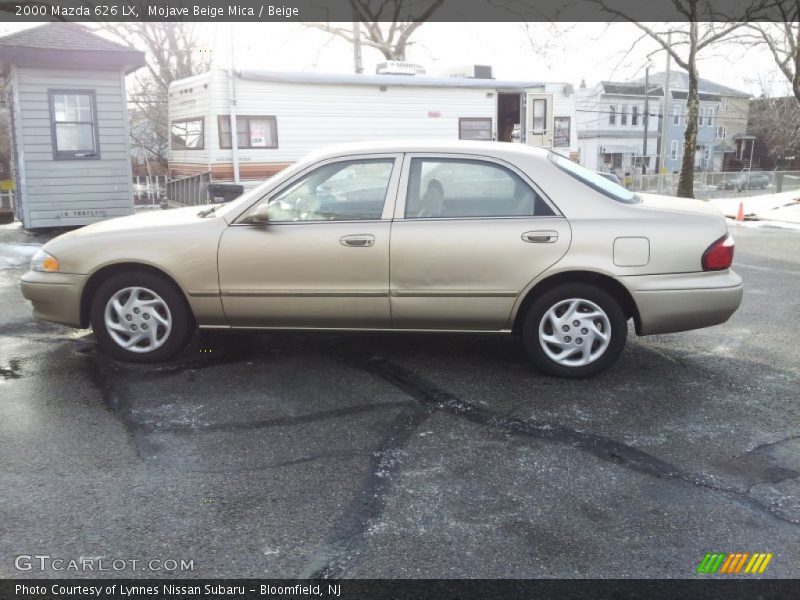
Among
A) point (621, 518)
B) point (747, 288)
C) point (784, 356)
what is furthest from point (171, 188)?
point (621, 518)

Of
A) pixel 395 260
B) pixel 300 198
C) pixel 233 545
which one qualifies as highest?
pixel 300 198

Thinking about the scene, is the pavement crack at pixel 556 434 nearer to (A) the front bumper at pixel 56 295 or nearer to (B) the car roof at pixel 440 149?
(B) the car roof at pixel 440 149

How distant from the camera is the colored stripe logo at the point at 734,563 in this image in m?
2.74

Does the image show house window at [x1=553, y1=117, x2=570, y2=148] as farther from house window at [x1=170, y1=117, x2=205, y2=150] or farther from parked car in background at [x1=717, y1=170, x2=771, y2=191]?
parked car in background at [x1=717, y1=170, x2=771, y2=191]

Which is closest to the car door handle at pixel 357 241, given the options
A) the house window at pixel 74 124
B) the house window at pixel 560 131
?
the house window at pixel 74 124

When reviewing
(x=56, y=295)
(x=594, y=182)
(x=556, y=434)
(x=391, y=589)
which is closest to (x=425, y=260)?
(x=594, y=182)

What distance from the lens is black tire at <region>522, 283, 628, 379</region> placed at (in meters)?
4.79

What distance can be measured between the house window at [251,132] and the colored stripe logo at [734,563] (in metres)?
13.1

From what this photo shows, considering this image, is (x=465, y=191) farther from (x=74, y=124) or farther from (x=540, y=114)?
(x=540, y=114)

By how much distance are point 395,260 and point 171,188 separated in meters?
11.8

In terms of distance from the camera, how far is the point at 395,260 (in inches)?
190

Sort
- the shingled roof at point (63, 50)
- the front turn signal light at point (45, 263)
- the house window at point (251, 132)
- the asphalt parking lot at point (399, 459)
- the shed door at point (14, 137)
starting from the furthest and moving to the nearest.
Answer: the house window at point (251, 132)
the shed door at point (14, 137)
the shingled roof at point (63, 50)
the front turn signal light at point (45, 263)
the asphalt parking lot at point (399, 459)

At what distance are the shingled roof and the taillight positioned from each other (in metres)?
11.3

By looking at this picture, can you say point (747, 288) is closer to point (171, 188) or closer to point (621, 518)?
point (621, 518)
